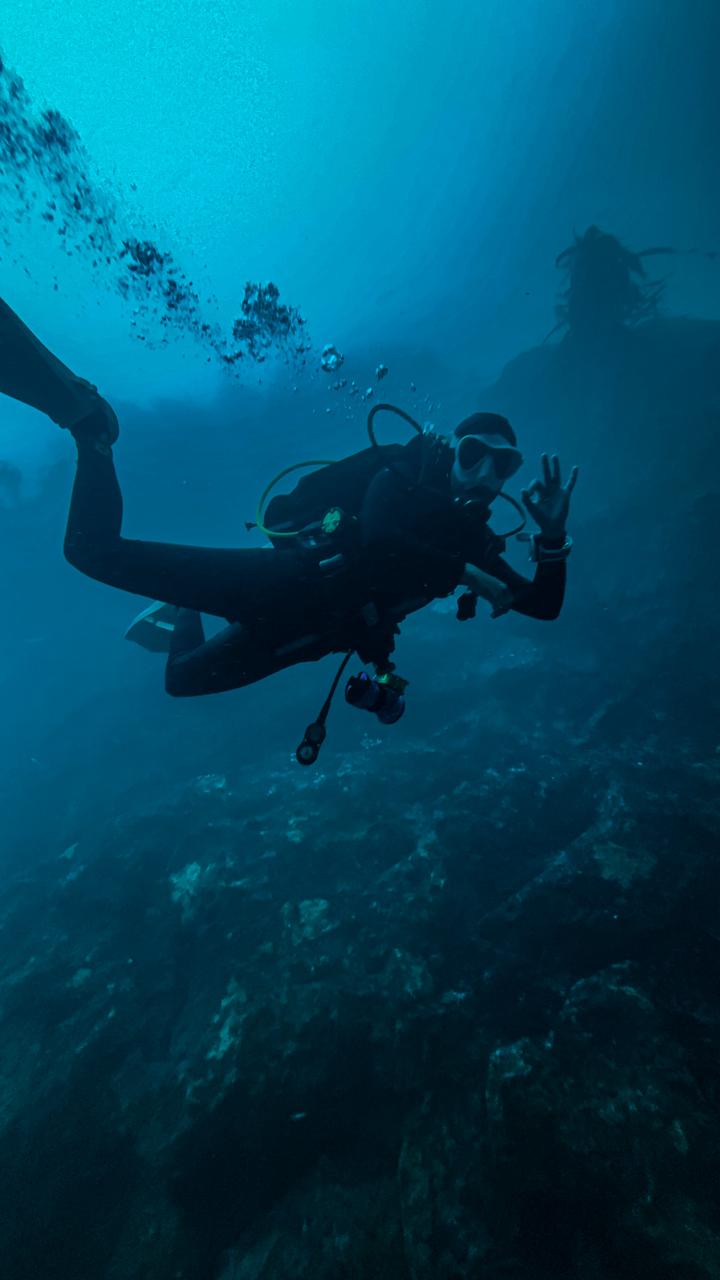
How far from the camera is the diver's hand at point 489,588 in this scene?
382cm

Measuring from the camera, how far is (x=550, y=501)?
3592 mm

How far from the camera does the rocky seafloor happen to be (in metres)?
3.80

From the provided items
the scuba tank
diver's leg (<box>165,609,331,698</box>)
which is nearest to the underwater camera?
the scuba tank

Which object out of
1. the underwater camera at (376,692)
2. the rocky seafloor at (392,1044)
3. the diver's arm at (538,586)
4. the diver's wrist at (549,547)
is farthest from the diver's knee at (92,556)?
the rocky seafloor at (392,1044)

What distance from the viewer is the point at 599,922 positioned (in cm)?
605

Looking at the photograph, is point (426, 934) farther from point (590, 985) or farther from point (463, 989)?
point (590, 985)

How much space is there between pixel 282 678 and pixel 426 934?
18640 mm

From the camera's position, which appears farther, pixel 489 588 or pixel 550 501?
pixel 489 588

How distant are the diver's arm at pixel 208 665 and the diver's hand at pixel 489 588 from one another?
203 cm

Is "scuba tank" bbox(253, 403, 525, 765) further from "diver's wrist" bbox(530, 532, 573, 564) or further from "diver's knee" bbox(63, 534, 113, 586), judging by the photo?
"diver's knee" bbox(63, 534, 113, 586)

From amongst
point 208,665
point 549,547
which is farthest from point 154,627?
point 549,547

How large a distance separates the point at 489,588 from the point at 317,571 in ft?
4.81

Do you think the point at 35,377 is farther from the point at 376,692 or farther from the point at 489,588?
the point at 489,588

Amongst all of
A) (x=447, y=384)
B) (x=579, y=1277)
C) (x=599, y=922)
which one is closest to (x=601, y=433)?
(x=447, y=384)
